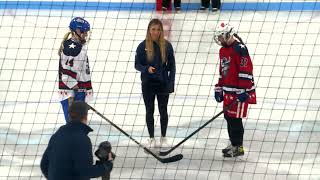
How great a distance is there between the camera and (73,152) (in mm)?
4547

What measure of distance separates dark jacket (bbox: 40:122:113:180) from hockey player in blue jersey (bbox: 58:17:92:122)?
2.39m

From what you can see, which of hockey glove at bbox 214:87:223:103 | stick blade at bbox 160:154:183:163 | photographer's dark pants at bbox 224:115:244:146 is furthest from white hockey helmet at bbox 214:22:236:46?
stick blade at bbox 160:154:183:163

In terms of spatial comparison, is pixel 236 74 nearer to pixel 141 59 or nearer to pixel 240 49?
pixel 240 49

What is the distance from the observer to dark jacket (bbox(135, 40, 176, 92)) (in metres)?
7.16

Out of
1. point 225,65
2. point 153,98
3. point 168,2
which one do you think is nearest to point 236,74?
point 225,65

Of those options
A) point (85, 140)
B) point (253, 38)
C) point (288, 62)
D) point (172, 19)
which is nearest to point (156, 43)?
point (85, 140)

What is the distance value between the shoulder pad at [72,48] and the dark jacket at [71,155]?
240 cm

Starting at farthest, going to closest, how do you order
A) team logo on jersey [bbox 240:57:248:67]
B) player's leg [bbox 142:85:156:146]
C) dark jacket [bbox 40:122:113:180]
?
player's leg [bbox 142:85:156:146] < team logo on jersey [bbox 240:57:248:67] < dark jacket [bbox 40:122:113:180]

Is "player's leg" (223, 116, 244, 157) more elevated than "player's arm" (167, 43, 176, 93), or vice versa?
"player's arm" (167, 43, 176, 93)

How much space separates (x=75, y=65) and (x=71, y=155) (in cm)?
255

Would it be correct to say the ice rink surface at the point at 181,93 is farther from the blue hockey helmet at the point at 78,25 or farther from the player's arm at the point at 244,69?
the blue hockey helmet at the point at 78,25

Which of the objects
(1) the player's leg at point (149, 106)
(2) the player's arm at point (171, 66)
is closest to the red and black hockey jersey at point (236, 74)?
(2) the player's arm at point (171, 66)

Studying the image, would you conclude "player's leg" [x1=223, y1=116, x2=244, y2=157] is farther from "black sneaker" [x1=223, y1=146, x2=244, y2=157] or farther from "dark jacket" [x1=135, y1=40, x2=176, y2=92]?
"dark jacket" [x1=135, y1=40, x2=176, y2=92]

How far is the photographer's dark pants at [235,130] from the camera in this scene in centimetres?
705
